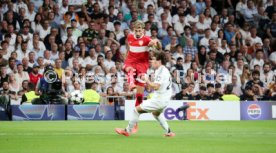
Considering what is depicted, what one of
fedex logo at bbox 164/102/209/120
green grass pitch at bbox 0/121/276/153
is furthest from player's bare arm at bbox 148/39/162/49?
fedex logo at bbox 164/102/209/120

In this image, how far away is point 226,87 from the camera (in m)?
24.4

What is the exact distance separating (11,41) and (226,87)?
309 inches

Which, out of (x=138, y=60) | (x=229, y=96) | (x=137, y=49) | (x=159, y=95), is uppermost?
(x=137, y=49)

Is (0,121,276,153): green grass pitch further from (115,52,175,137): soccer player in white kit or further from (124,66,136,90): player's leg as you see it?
(124,66,136,90): player's leg

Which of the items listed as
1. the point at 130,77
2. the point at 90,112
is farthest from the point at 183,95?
the point at 130,77

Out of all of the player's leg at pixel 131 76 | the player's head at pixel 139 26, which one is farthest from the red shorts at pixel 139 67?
the player's head at pixel 139 26

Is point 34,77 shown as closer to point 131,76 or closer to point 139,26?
point 131,76

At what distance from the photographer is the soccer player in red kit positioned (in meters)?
15.6

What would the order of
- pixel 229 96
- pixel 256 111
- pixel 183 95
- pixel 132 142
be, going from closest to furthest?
pixel 132 142 < pixel 183 95 < pixel 256 111 < pixel 229 96

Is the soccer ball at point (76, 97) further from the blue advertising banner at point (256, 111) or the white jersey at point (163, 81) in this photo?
the white jersey at point (163, 81)

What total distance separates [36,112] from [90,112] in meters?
1.79

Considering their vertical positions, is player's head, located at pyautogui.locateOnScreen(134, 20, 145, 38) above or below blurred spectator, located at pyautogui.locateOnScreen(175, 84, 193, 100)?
above

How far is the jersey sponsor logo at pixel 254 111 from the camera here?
23.6 m

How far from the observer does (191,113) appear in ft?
74.7
